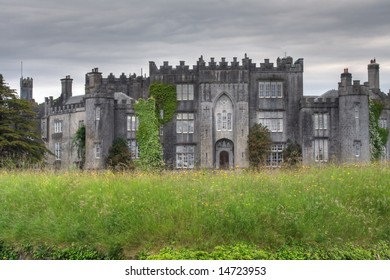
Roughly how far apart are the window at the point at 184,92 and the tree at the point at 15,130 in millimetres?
15327

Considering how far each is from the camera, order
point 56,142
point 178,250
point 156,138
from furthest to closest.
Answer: point 56,142 → point 156,138 → point 178,250

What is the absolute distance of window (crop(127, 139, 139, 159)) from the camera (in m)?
57.8

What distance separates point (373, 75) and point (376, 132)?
7.29m

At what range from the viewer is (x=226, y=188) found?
18.5m

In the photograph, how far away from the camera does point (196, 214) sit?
1631cm

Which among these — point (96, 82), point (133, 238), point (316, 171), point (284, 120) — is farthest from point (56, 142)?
point (133, 238)

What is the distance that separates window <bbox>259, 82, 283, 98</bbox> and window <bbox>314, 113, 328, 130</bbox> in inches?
147

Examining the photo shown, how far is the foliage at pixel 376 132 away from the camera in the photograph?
58844 millimetres

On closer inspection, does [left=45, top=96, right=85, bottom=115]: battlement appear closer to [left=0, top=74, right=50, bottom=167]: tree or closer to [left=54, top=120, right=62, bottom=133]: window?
[left=54, top=120, right=62, bottom=133]: window

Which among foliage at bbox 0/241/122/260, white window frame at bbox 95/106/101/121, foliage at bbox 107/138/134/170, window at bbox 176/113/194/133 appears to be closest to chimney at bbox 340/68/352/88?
window at bbox 176/113/194/133

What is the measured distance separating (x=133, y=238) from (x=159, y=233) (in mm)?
638

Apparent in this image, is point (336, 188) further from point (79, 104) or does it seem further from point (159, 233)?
point (79, 104)

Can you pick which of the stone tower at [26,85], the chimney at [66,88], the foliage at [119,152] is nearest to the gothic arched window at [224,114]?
the foliage at [119,152]

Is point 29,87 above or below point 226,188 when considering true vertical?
above
